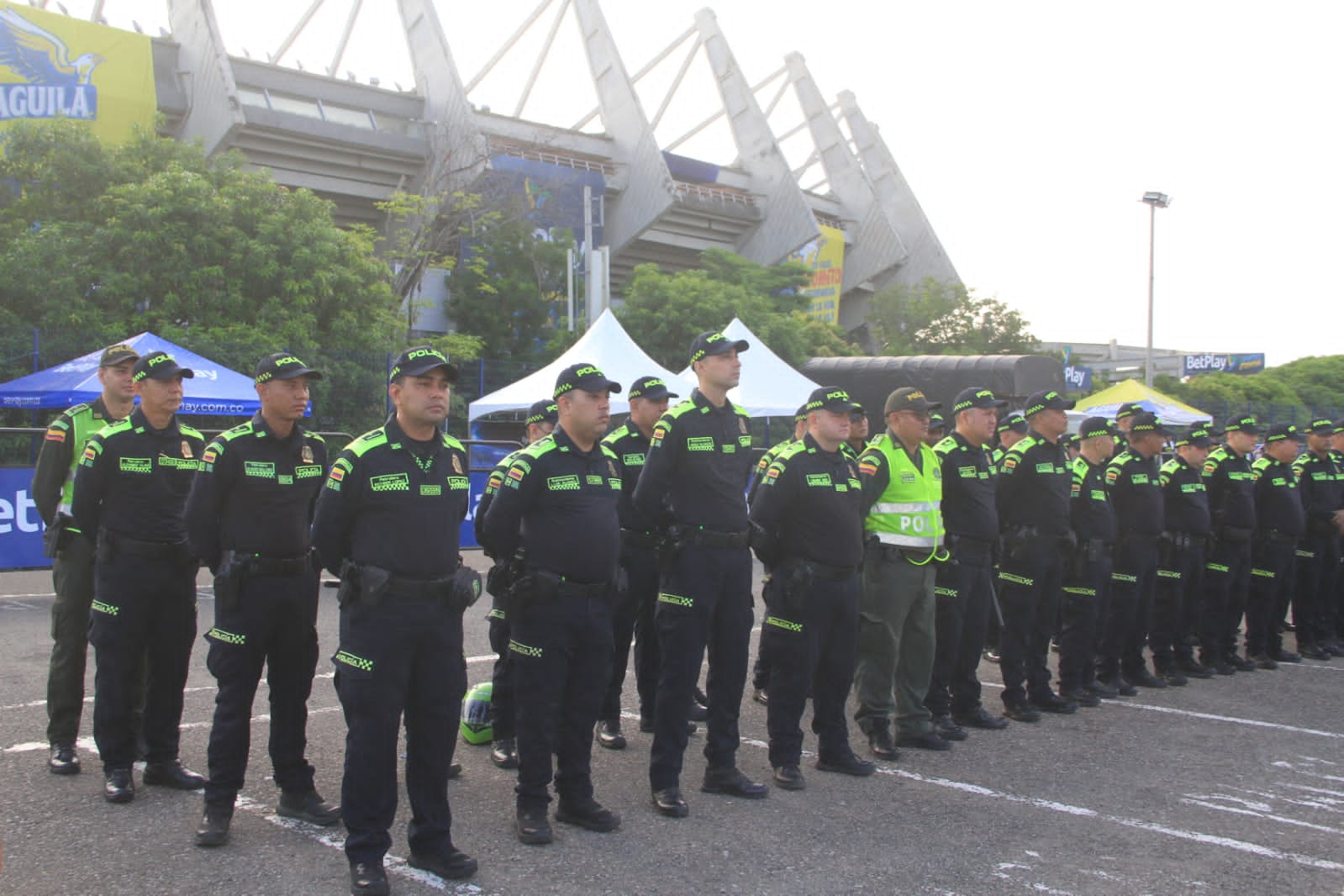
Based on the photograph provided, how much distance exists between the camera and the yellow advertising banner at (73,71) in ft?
95.8

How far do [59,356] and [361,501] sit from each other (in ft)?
46.6

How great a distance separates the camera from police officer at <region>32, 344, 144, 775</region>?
5469 millimetres

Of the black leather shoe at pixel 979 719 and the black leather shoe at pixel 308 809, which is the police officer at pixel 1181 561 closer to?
the black leather shoe at pixel 979 719

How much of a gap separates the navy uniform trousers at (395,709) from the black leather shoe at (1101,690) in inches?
203

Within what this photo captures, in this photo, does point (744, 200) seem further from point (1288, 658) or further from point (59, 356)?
point (1288, 658)

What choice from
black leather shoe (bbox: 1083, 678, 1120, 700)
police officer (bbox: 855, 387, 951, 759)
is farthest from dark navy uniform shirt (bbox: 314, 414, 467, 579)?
black leather shoe (bbox: 1083, 678, 1120, 700)

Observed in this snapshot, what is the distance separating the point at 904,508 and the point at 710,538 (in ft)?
5.31

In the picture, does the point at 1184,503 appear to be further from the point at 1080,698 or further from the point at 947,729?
the point at 947,729

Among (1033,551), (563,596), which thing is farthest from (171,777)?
(1033,551)

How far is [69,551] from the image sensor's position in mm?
5582

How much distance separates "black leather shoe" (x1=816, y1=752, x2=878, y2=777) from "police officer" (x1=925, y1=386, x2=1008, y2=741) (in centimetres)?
94

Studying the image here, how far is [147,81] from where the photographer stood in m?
31.9

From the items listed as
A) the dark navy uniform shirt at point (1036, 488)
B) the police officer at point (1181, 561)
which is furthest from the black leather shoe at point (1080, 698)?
the police officer at point (1181, 561)

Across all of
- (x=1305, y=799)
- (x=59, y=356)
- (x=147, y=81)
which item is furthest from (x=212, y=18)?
(x=1305, y=799)
